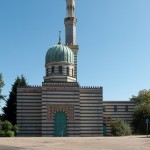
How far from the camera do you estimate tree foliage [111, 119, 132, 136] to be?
50.8 metres

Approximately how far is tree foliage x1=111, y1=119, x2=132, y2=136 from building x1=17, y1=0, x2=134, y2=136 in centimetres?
189

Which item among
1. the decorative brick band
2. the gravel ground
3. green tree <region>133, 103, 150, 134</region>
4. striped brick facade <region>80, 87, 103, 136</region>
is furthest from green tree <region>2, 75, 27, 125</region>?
the gravel ground

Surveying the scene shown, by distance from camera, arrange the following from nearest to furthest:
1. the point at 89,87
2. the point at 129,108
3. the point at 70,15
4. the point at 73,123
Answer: the point at 73,123
the point at 89,87
the point at 129,108
the point at 70,15

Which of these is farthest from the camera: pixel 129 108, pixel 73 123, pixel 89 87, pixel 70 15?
pixel 70 15

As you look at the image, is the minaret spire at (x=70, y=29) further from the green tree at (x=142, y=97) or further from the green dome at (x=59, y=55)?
the green tree at (x=142, y=97)

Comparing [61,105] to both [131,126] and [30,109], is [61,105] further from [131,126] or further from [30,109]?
[131,126]

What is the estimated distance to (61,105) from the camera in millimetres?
49750

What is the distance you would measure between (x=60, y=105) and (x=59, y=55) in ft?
28.0

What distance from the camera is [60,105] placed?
4975cm

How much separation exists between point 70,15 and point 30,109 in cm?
1921

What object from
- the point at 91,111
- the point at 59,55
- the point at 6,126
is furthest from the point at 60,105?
the point at 59,55

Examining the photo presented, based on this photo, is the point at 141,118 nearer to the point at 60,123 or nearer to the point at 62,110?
the point at 62,110

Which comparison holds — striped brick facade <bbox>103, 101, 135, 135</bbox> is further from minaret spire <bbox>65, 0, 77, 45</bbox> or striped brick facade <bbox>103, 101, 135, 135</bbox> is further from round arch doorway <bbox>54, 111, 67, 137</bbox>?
minaret spire <bbox>65, 0, 77, 45</bbox>

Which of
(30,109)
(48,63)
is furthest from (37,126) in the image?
(48,63)
